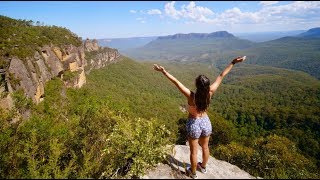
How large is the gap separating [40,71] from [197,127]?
3916 cm

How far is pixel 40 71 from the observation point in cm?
4066

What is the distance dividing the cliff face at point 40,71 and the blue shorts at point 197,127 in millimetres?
24867

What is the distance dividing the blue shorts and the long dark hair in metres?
0.38

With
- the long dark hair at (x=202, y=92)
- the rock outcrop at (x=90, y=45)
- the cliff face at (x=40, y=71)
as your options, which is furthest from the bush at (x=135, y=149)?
the rock outcrop at (x=90, y=45)

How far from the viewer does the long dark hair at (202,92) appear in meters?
6.56

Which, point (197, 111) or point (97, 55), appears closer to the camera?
point (197, 111)

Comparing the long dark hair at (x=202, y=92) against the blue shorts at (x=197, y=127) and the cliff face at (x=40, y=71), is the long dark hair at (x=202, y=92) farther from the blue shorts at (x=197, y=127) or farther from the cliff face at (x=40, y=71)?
the cliff face at (x=40, y=71)

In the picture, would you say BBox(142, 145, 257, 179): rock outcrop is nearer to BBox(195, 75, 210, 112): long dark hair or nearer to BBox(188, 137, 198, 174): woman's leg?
BBox(188, 137, 198, 174): woman's leg

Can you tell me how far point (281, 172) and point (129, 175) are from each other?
14.8 feet

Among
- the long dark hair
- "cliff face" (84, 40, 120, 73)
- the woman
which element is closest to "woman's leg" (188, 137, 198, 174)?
the woman

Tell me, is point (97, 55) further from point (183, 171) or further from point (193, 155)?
point (193, 155)

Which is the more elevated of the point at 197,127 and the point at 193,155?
the point at 197,127

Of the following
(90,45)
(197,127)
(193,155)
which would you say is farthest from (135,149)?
(90,45)

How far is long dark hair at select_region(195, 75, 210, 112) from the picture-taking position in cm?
656
